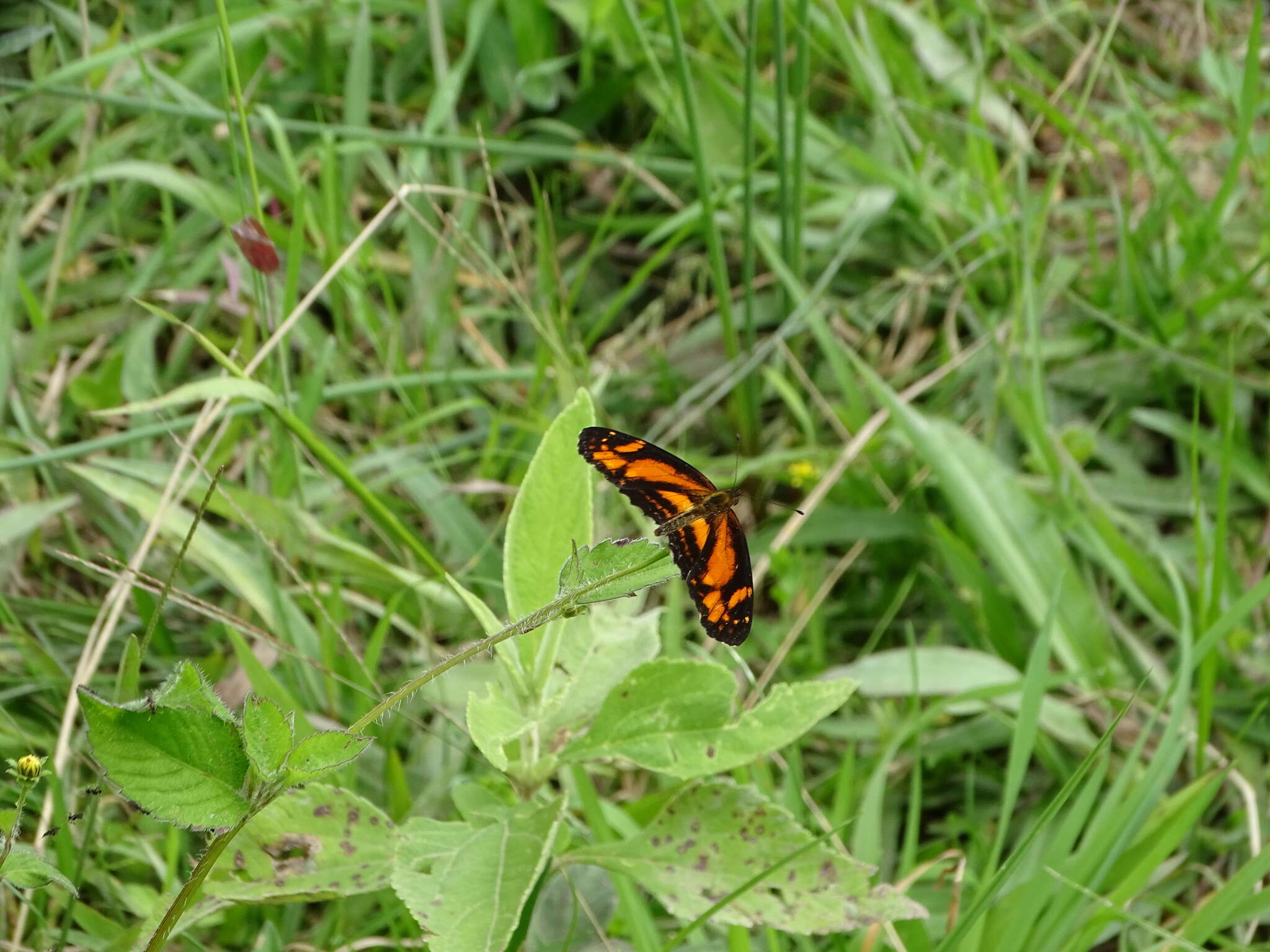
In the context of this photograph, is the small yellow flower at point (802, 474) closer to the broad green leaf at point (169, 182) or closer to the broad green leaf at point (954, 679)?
the broad green leaf at point (954, 679)

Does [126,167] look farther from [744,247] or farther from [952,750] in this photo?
[952,750]

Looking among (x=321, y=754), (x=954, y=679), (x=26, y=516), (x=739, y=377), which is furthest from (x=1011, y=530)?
(x=26, y=516)

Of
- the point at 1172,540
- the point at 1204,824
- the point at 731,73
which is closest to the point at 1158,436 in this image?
the point at 1172,540

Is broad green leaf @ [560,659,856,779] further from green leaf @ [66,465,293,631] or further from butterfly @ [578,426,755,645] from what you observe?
green leaf @ [66,465,293,631]

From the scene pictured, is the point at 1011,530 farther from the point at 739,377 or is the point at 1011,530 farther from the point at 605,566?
the point at 605,566

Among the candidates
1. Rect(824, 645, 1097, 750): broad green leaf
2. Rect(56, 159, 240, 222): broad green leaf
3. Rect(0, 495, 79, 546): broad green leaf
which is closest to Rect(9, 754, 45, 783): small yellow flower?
Rect(0, 495, 79, 546): broad green leaf
